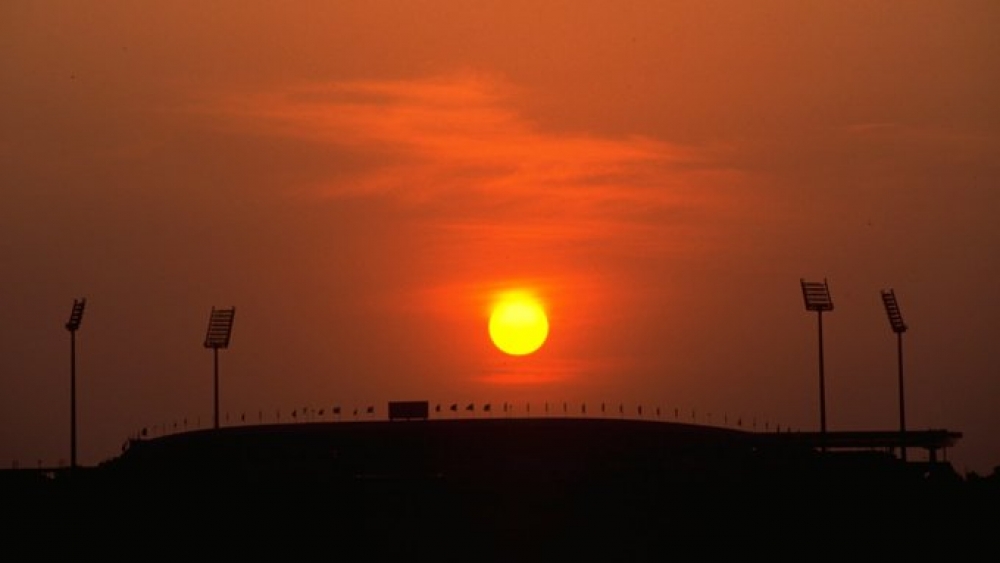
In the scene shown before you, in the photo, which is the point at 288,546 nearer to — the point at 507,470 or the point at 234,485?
the point at 234,485

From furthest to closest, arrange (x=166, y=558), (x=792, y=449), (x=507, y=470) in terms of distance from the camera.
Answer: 1. (x=792, y=449)
2. (x=507, y=470)
3. (x=166, y=558)

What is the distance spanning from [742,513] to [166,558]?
117 ft

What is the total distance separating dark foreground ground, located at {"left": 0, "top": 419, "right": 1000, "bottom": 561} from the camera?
107 metres

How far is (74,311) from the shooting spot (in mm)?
145375

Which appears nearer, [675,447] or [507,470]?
[507,470]

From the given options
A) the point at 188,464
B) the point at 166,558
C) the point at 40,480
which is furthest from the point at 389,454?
the point at 166,558

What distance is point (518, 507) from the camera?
413ft

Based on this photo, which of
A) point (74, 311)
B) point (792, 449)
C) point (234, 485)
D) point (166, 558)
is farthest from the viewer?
point (792, 449)

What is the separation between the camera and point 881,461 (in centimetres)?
16362

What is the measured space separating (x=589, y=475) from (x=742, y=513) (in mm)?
23108

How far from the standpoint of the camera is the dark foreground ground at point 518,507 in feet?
350

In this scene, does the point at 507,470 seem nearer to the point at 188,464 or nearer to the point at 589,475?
the point at 589,475

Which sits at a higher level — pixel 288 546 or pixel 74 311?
pixel 74 311

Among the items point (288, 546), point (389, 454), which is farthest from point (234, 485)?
point (389, 454)
